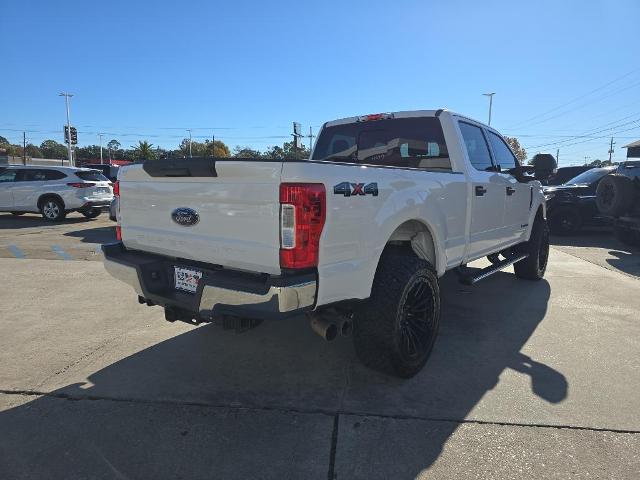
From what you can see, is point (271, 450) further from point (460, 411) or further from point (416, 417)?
point (460, 411)

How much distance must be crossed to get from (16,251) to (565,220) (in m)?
12.2

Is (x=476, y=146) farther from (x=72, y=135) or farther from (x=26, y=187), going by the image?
(x=72, y=135)

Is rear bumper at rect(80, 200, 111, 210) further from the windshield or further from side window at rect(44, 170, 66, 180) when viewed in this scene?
the windshield

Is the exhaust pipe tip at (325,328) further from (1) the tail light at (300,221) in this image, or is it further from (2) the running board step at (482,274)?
(2) the running board step at (482,274)

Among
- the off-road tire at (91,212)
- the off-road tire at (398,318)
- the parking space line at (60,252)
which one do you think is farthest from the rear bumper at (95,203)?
the off-road tire at (398,318)

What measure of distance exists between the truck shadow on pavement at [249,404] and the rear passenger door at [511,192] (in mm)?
1424

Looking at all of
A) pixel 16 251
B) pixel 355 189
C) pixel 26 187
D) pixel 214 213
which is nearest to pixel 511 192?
pixel 355 189

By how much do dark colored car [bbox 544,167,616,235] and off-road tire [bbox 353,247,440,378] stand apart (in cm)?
950

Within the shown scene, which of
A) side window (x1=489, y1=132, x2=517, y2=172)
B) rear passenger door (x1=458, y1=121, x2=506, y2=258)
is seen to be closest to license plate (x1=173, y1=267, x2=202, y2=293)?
rear passenger door (x1=458, y1=121, x2=506, y2=258)

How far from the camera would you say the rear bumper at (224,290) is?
2.27 metres

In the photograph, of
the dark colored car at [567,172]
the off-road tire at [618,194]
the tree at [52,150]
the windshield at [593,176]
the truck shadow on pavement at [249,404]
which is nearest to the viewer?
the truck shadow on pavement at [249,404]

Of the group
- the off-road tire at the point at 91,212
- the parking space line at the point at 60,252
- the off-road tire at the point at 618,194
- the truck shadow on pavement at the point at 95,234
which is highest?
the off-road tire at the point at 618,194

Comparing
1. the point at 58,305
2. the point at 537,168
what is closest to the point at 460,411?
the point at 537,168

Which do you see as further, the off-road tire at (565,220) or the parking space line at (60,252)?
the off-road tire at (565,220)
